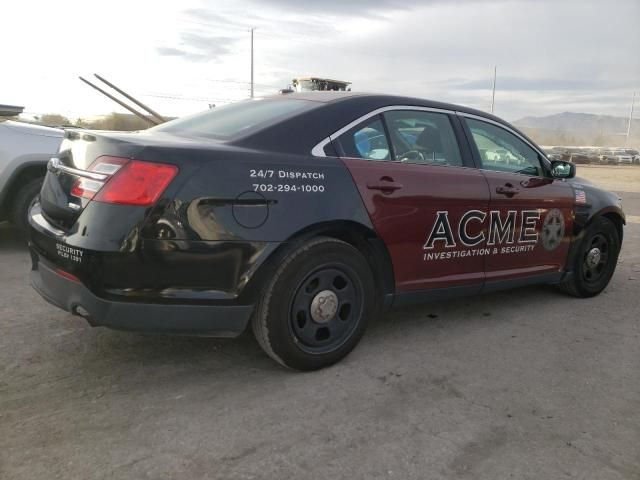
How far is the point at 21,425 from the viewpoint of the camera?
8.20ft

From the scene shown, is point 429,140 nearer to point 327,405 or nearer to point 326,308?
point 326,308

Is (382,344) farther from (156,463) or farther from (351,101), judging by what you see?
(156,463)

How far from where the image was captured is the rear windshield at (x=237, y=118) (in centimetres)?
318

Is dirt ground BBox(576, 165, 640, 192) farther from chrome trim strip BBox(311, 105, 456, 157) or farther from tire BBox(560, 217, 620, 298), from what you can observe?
chrome trim strip BBox(311, 105, 456, 157)

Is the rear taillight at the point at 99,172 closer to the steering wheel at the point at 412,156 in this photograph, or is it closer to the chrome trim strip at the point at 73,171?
the chrome trim strip at the point at 73,171

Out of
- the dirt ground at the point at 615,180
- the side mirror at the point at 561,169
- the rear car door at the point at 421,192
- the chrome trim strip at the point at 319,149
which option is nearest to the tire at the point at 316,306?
the rear car door at the point at 421,192

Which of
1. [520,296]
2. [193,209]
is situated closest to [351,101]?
[193,209]

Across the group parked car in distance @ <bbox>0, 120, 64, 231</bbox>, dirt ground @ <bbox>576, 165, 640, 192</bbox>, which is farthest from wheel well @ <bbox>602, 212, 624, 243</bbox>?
dirt ground @ <bbox>576, 165, 640, 192</bbox>

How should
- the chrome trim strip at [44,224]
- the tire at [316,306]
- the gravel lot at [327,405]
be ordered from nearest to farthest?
the gravel lot at [327,405] → the chrome trim strip at [44,224] → the tire at [316,306]

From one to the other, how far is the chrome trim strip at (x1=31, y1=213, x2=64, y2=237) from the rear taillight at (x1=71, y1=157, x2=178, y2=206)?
0.34 meters

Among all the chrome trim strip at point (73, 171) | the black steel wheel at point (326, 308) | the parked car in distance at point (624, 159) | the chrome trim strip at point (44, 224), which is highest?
the parked car in distance at point (624, 159)

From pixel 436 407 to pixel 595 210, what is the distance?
285cm

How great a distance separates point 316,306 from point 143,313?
3.02 ft

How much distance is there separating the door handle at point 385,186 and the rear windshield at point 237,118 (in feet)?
1.91
